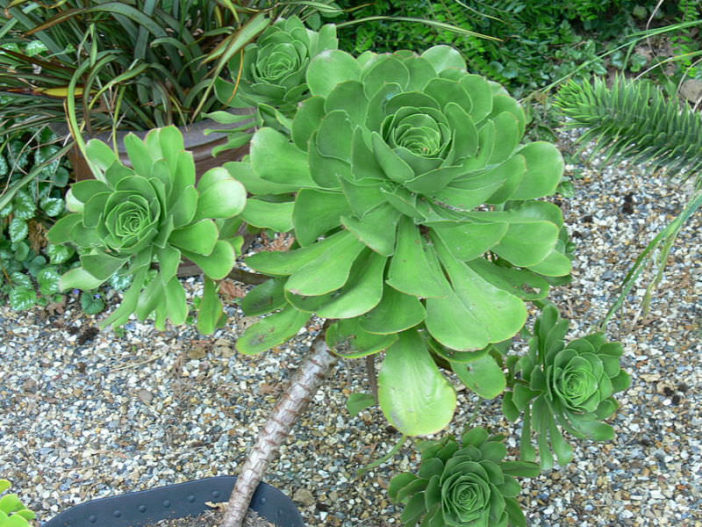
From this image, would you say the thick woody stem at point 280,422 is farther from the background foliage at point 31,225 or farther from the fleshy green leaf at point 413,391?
the background foliage at point 31,225

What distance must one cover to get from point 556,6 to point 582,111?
4.40ft

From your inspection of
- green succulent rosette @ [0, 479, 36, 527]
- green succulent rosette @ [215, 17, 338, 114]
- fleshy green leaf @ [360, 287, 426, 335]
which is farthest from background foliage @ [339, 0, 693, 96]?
green succulent rosette @ [0, 479, 36, 527]

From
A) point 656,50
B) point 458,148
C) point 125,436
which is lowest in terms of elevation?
point 125,436

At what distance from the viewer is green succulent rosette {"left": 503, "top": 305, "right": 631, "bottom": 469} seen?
3.69ft

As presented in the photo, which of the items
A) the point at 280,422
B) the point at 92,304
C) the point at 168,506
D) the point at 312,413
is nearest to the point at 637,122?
the point at 280,422

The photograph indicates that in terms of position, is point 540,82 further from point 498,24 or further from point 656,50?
point 656,50

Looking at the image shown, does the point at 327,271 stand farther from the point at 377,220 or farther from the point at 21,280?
the point at 21,280

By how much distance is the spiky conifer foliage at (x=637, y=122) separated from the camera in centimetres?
140

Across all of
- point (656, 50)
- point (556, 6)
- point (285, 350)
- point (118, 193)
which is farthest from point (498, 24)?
point (118, 193)

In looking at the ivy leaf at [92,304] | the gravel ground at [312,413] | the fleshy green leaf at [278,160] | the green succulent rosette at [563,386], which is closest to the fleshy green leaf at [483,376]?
the green succulent rosette at [563,386]

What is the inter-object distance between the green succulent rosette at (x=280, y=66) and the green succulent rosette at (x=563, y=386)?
56cm

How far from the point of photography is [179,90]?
6.29 ft

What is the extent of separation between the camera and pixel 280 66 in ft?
3.85

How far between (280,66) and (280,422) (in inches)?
23.7
